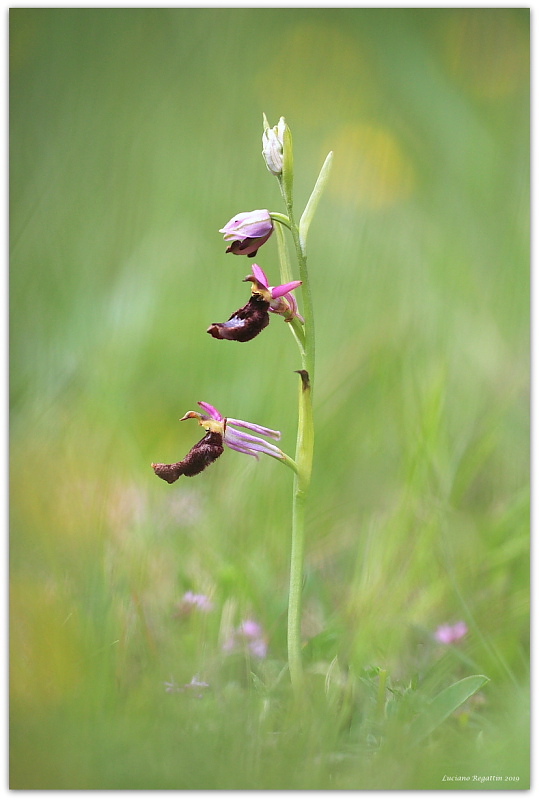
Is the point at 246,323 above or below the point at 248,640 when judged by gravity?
above

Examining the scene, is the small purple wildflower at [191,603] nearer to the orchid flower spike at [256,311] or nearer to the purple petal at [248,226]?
the orchid flower spike at [256,311]

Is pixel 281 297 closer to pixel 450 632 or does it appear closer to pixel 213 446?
pixel 213 446

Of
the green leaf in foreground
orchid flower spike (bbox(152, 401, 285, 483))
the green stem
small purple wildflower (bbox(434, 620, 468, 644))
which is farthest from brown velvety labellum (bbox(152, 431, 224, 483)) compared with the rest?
small purple wildflower (bbox(434, 620, 468, 644))

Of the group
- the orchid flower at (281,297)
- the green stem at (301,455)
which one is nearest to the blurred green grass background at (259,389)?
Result: the green stem at (301,455)

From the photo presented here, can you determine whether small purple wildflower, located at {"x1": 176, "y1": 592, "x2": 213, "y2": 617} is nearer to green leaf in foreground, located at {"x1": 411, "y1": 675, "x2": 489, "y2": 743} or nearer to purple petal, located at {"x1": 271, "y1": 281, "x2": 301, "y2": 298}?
green leaf in foreground, located at {"x1": 411, "y1": 675, "x2": 489, "y2": 743}

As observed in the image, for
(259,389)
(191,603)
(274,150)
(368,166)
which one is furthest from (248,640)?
(368,166)
